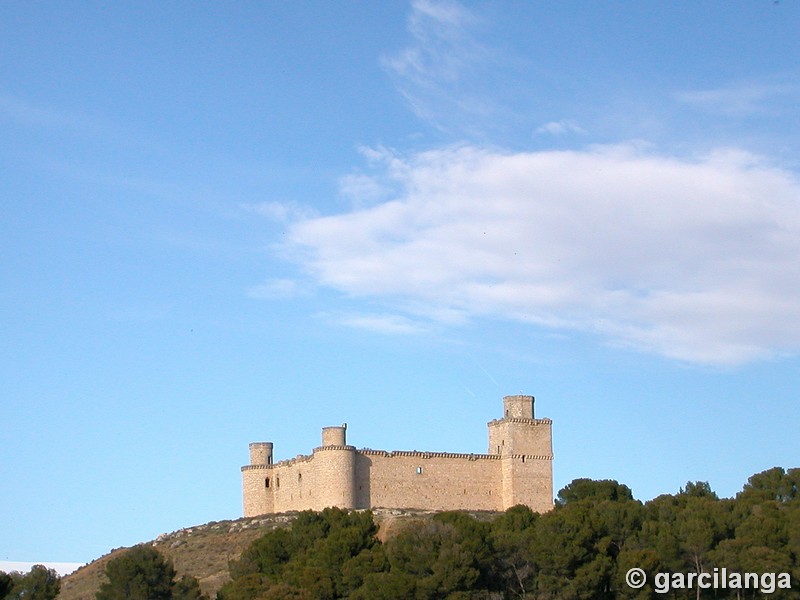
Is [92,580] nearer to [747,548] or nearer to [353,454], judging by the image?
[353,454]

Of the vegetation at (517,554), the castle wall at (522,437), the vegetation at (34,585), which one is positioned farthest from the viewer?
the castle wall at (522,437)

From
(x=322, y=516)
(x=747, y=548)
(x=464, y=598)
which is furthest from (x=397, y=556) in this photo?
(x=747, y=548)

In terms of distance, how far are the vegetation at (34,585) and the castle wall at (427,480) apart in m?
17.8

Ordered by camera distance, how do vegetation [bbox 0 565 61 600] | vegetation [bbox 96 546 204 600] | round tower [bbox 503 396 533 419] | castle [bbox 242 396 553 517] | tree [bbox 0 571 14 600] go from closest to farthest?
tree [bbox 0 571 14 600], vegetation [bbox 0 565 61 600], vegetation [bbox 96 546 204 600], castle [bbox 242 396 553 517], round tower [bbox 503 396 533 419]

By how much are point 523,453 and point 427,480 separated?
4.79 meters

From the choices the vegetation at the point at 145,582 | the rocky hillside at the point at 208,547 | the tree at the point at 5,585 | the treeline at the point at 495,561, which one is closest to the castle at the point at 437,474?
the rocky hillside at the point at 208,547

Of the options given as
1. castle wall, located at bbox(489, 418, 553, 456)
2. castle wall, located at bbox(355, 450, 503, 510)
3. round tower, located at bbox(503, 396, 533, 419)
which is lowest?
castle wall, located at bbox(355, 450, 503, 510)

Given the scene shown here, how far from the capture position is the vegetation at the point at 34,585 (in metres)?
54.1

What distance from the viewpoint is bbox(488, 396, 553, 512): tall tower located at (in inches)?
2847

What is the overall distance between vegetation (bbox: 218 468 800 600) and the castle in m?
10.4

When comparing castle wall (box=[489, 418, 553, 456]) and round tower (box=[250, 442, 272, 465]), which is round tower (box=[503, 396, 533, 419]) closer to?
castle wall (box=[489, 418, 553, 456])

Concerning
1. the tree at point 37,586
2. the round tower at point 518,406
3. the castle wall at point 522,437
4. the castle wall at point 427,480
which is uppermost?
the round tower at point 518,406

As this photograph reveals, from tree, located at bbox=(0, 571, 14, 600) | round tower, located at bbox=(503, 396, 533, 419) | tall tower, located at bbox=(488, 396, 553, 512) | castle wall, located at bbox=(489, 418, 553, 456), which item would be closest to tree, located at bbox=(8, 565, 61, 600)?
→ tree, located at bbox=(0, 571, 14, 600)

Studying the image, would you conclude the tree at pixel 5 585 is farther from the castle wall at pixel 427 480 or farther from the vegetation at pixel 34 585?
the castle wall at pixel 427 480
